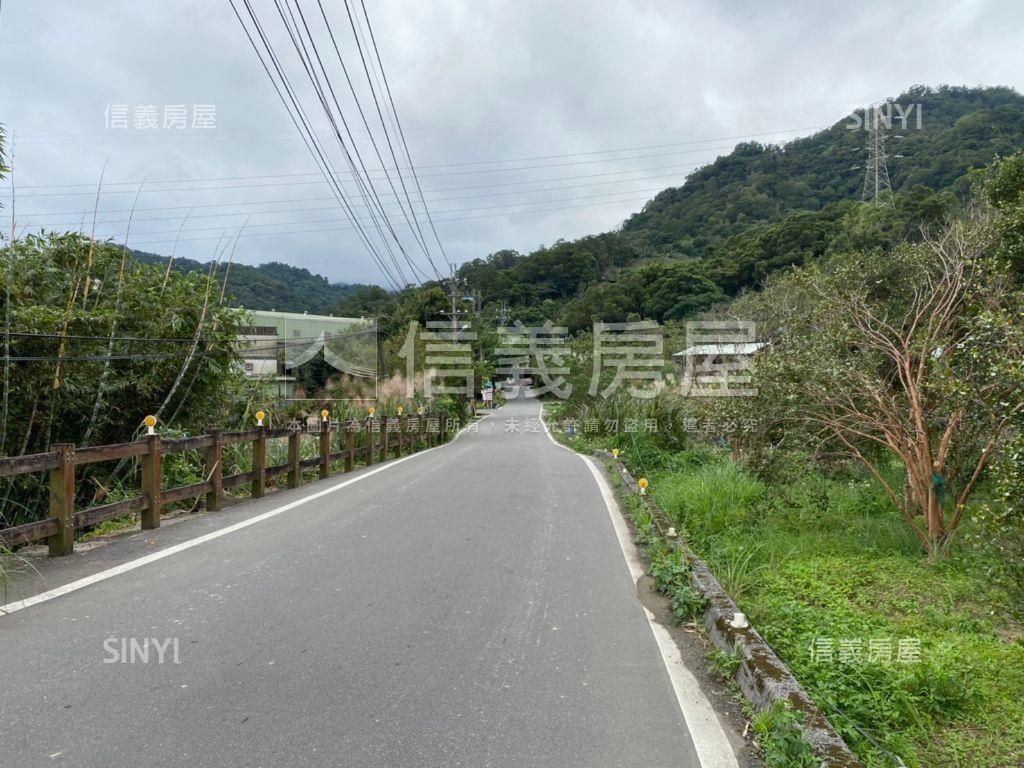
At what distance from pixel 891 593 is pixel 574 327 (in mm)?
63597

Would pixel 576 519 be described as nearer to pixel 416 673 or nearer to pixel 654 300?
pixel 416 673

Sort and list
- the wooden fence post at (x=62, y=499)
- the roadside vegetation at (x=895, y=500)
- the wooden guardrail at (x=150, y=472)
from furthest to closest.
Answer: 1. the wooden fence post at (x=62, y=499)
2. the wooden guardrail at (x=150, y=472)
3. the roadside vegetation at (x=895, y=500)

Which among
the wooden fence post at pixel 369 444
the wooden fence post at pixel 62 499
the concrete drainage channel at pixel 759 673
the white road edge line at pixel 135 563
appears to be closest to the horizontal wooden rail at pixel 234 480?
the white road edge line at pixel 135 563

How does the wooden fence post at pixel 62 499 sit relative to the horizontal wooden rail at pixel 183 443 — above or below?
below

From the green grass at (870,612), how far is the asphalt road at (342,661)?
864 mm

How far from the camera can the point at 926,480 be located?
6691 millimetres

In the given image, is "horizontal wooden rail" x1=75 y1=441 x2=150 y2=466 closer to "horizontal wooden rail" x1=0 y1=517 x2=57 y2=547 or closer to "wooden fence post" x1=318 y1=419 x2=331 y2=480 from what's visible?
"horizontal wooden rail" x1=0 y1=517 x2=57 y2=547

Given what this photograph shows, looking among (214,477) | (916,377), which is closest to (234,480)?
(214,477)

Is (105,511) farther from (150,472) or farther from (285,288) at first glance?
(285,288)

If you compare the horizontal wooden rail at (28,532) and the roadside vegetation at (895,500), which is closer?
the roadside vegetation at (895,500)

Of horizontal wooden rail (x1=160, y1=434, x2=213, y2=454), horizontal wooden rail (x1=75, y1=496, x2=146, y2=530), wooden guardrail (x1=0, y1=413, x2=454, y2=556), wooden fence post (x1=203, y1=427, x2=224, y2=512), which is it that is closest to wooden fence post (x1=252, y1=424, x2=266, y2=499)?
wooden guardrail (x1=0, y1=413, x2=454, y2=556)

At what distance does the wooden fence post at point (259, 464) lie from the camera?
31.0 ft

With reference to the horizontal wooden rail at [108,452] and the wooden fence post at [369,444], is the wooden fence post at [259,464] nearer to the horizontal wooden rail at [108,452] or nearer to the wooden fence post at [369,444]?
the horizontal wooden rail at [108,452]

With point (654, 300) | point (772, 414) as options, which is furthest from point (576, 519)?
point (654, 300)
